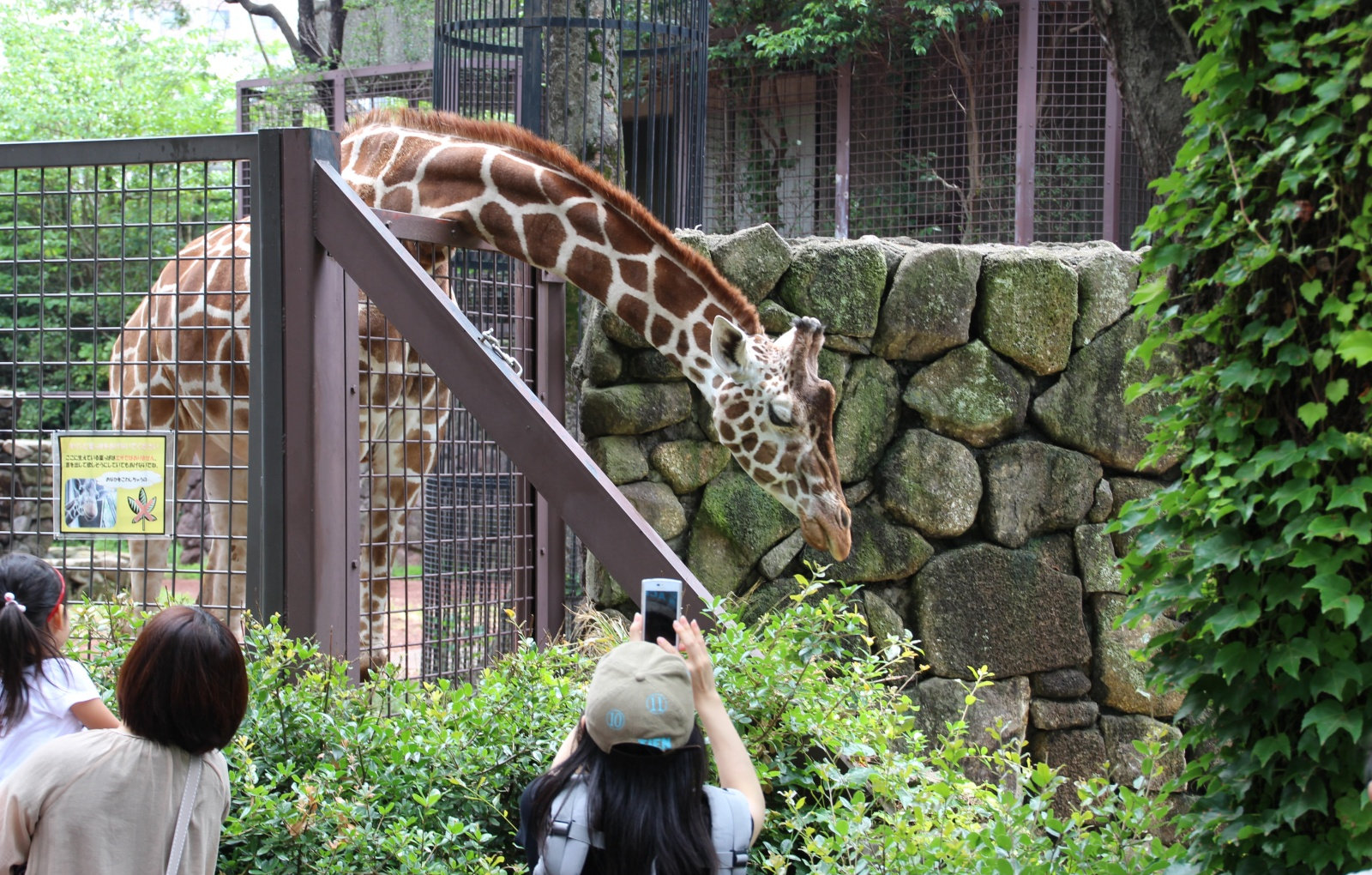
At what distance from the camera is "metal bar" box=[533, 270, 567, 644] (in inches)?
183

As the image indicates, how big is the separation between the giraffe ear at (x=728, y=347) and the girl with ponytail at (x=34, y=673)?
8.84 ft

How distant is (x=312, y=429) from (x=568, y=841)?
1.90 meters

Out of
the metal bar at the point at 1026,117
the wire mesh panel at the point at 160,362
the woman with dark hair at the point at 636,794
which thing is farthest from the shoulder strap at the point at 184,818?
the metal bar at the point at 1026,117

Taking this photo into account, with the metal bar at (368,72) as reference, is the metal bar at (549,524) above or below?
below

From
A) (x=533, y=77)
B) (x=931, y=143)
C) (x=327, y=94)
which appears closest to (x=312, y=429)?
(x=533, y=77)

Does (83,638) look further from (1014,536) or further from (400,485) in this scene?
(1014,536)

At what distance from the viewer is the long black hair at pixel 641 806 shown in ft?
6.48

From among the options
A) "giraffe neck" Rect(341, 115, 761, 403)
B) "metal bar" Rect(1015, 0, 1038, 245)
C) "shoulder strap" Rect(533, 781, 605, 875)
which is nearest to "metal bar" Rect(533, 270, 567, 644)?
"giraffe neck" Rect(341, 115, 761, 403)

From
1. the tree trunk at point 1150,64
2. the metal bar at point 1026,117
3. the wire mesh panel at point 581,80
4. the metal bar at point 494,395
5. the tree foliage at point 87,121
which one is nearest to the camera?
the tree trunk at point 1150,64

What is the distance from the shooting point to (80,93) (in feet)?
42.7

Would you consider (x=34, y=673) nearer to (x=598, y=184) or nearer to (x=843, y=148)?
(x=598, y=184)

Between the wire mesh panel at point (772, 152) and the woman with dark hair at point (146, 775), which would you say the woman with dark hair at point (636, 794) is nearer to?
the woman with dark hair at point (146, 775)

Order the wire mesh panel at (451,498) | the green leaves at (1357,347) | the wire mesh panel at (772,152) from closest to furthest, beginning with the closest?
the green leaves at (1357,347) < the wire mesh panel at (451,498) < the wire mesh panel at (772,152)

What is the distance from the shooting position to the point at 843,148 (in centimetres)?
972
